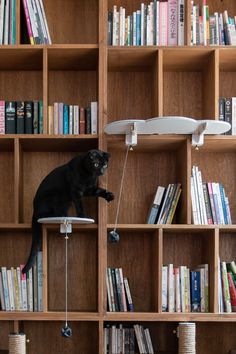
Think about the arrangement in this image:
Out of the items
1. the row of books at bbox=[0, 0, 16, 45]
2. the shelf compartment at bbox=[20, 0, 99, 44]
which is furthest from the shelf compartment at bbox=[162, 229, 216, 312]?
the row of books at bbox=[0, 0, 16, 45]

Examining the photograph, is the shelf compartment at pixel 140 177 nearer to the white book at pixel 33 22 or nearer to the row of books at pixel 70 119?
the row of books at pixel 70 119

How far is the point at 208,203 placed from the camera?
9.52ft

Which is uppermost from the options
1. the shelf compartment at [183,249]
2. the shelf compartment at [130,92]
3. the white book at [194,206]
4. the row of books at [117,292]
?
the shelf compartment at [130,92]

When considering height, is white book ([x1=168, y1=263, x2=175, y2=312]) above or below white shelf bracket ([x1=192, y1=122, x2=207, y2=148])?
below

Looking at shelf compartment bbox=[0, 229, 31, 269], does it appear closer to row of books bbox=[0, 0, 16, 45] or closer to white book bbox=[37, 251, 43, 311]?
white book bbox=[37, 251, 43, 311]

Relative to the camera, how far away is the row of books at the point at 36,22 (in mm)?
2918

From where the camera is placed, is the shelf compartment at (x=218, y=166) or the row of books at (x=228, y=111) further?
the shelf compartment at (x=218, y=166)

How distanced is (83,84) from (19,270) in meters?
1.01

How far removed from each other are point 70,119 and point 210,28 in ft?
2.70

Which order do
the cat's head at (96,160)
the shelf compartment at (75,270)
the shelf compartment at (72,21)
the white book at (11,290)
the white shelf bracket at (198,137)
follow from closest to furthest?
the cat's head at (96,160) < the white shelf bracket at (198,137) < the white book at (11,290) < the shelf compartment at (75,270) < the shelf compartment at (72,21)

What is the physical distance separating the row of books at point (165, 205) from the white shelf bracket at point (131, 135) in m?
0.31

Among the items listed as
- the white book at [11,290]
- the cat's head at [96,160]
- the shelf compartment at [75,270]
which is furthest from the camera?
the shelf compartment at [75,270]

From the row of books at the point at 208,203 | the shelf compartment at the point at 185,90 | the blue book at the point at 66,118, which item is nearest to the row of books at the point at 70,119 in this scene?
the blue book at the point at 66,118

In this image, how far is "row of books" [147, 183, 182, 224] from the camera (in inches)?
114
